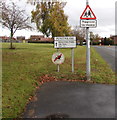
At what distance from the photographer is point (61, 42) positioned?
8.48m

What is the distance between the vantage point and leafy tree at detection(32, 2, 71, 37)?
35.4 meters

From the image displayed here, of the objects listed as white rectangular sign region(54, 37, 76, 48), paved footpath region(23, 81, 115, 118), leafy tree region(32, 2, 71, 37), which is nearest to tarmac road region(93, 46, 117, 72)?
white rectangular sign region(54, 37, 76, 48)

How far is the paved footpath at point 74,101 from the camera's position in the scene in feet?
13.2

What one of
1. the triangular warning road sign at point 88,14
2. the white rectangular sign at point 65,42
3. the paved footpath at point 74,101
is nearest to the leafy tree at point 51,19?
the white rectangular sign at point 65,42

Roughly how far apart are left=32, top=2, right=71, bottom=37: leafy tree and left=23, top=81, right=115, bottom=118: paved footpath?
29.7 meters

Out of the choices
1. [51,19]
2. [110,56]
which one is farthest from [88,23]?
[51,19]

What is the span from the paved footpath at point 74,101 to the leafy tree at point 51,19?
97.6ft

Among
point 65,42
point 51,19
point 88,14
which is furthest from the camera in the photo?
point 51,19

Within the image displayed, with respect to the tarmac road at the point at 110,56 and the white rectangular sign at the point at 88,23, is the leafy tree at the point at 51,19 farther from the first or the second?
the white rectangular sign at the point at 88,23

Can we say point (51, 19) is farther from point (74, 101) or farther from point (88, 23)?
point (74, 101)

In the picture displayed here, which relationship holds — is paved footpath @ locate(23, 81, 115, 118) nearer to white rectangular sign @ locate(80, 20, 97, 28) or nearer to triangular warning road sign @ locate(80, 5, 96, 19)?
white rectangular sign @ locate(80, 20, 97, 28)

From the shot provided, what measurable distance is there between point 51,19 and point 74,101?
31.5 m

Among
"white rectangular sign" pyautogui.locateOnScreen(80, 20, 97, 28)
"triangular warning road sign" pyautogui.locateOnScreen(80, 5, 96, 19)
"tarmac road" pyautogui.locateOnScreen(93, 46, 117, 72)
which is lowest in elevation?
"tarmac road" pyautogui.locateOnScreen(93, 46, 117, 72)

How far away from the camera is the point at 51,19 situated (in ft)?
115
